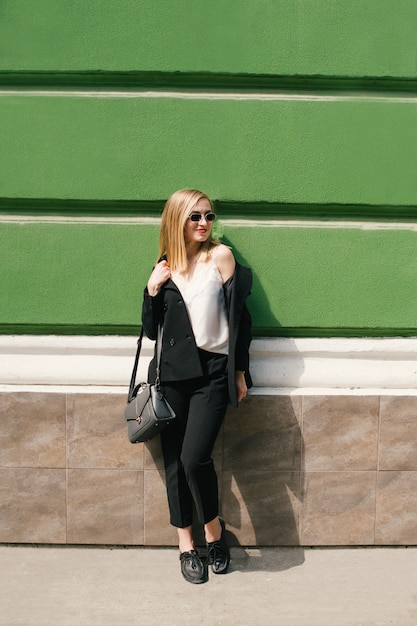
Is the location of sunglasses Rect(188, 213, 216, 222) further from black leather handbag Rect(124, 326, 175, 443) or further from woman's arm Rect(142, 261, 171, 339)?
black leather handbag Rect(124, 326, 175, 443)

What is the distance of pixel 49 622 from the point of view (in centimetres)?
305

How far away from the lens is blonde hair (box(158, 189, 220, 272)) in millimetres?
3342

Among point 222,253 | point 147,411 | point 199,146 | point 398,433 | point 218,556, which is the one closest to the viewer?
point 147,411

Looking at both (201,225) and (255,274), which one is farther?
(255,274)

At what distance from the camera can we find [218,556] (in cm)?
352

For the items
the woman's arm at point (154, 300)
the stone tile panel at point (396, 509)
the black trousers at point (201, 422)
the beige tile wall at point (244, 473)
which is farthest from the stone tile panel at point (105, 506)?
the stone tile panel at point (396, 509)

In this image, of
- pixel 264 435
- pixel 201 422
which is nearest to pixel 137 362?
pixel 201 422

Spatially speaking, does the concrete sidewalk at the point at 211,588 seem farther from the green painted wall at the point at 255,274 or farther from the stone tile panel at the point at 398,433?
the green painted wall at the point at 255,274

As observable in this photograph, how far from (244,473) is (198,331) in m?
0.91

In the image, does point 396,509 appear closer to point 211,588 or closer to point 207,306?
point 211,588

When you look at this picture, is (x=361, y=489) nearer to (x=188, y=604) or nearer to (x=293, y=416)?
(x=293, y=416)

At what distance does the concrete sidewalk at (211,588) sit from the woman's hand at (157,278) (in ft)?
4.78

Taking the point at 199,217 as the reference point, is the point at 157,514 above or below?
below

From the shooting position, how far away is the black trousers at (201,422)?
335 cm
